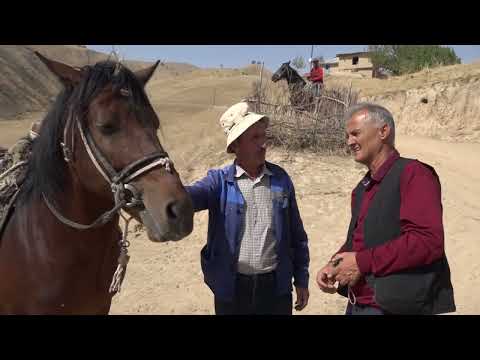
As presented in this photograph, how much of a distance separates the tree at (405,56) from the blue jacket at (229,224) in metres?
38.2

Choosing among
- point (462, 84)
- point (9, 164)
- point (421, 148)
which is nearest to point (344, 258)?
point (9, 164)

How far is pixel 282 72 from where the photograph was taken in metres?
12.3

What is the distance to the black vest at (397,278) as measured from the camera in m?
1.62

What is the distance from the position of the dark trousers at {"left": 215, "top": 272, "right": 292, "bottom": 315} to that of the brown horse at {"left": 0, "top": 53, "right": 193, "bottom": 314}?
2.39 ft

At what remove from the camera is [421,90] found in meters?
18.3

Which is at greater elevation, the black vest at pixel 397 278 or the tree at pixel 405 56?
the tree at pixel 405 56

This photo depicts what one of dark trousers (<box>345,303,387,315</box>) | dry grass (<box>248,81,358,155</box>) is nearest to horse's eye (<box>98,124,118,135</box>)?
dark trousers (<box>345,303,387,315</box>)

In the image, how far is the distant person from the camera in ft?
7.59

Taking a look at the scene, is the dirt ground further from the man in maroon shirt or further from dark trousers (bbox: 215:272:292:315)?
the man in maroon shirt

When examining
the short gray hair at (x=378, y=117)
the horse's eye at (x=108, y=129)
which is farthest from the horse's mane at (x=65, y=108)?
the short gray hair at (x=378, y=117)

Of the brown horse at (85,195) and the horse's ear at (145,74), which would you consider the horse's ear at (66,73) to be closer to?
the brown horse at (85,195)

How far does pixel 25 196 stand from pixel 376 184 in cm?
200

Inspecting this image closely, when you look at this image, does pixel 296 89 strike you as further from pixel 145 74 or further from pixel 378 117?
pixel 378 117
